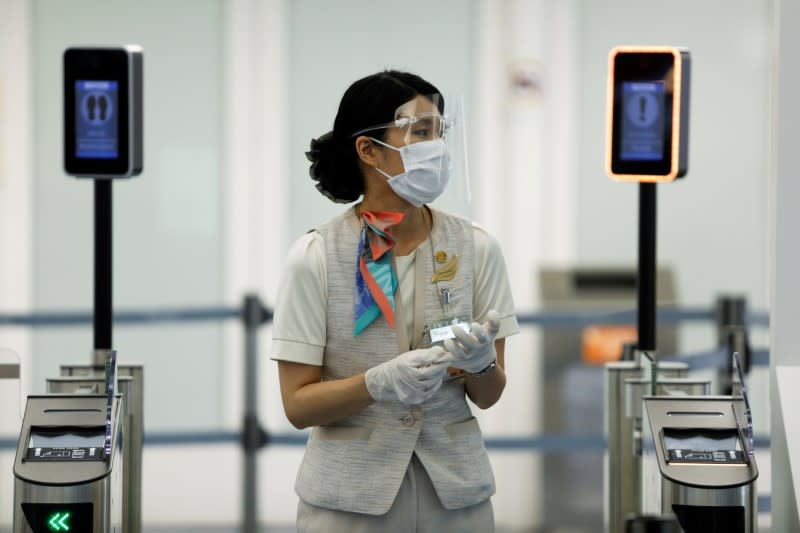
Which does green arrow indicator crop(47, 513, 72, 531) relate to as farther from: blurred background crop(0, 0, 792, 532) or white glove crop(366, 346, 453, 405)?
blurred background crop(0, 0, 792, 532)

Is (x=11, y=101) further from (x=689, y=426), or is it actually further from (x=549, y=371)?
(x=689, y=426)

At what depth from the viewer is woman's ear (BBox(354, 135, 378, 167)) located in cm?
239

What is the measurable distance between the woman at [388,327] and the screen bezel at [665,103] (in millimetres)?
892

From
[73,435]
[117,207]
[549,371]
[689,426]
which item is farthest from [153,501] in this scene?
[689,426]

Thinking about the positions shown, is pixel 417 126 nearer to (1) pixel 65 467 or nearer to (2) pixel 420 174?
(2) pixel 420 174

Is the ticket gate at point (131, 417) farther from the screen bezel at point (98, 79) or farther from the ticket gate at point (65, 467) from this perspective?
the screen bezel at point (98, 79)

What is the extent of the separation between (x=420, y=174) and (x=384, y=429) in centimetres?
49

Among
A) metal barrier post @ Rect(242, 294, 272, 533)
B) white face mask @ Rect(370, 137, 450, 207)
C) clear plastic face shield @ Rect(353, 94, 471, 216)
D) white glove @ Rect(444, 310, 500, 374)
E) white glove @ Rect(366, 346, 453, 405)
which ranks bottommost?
metal barrier post @ Rect(242, 294, 272, 533)

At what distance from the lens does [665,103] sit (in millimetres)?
3168

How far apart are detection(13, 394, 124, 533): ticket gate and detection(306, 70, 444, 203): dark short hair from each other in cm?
74

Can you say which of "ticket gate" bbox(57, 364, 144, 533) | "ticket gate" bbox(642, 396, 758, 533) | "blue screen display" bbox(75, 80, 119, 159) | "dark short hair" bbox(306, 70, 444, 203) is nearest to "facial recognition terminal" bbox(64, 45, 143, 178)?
"blue screen display" bbox(75, 80, 119, 159)

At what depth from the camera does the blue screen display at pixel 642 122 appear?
3164mm

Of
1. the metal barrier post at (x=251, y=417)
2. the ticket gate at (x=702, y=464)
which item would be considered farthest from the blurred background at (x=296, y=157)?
the ticket gate at (x=702, y=464)

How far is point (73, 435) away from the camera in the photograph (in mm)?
2760
